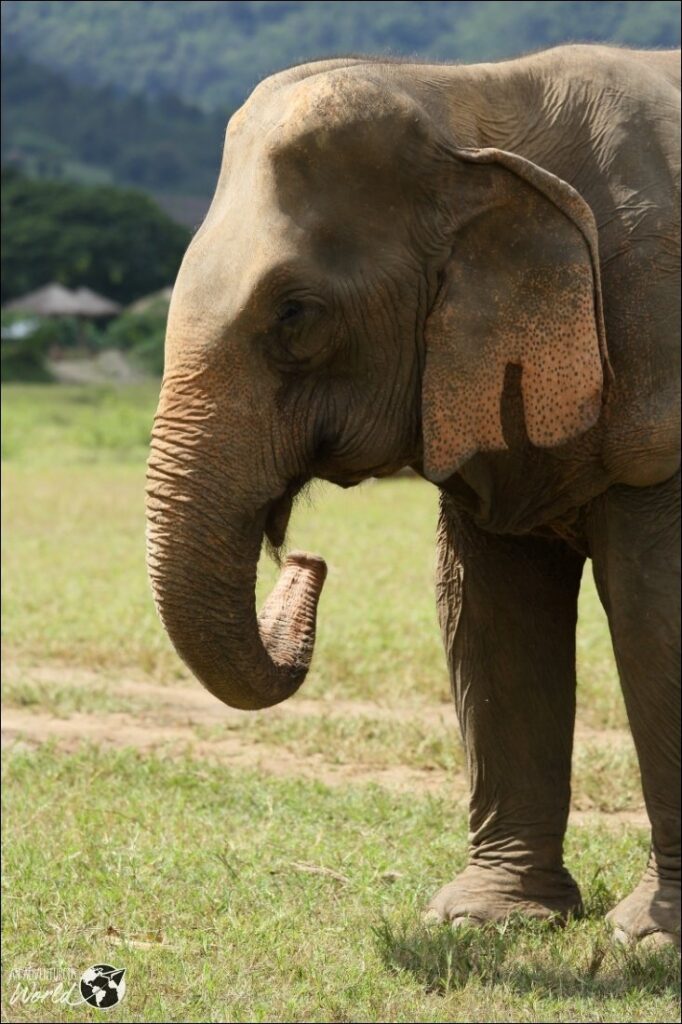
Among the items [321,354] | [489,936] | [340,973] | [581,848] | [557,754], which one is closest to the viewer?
[321,354]

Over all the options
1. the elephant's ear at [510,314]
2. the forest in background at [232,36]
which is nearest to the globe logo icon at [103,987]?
the elephant's ear at [510,314]

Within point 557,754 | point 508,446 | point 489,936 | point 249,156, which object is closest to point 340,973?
point 489,936

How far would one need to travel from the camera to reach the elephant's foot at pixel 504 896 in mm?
4430

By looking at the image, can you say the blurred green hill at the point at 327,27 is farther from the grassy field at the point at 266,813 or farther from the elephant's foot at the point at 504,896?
the elephant's foot at the point at 504,896

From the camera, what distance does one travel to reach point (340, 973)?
3.95m

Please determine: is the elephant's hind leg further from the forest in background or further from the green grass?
the forest in background

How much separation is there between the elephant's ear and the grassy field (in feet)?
1.66

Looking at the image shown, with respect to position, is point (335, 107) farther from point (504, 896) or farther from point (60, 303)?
point (60, 303)

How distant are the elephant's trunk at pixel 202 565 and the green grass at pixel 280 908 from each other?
745 mm

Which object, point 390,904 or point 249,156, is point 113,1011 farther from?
point 249,156

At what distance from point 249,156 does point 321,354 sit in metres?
0.44

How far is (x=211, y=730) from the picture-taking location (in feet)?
21.6

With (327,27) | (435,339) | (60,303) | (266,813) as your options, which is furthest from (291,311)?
(60,303)

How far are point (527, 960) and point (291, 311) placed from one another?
1641 millimetres
